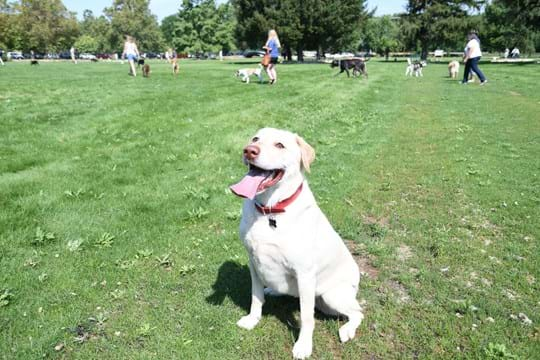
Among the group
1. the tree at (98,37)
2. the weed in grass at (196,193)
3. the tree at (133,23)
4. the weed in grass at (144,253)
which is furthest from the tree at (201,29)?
the weed in grass at (144,253)

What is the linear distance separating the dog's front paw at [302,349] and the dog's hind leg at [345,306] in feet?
1.17

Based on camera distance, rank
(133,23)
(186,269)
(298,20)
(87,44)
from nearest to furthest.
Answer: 1. (186,269)
2. (298,20)
3. (133,23)
4. (87,44)

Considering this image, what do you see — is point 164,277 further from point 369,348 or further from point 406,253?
point 406,253

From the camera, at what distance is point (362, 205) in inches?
264

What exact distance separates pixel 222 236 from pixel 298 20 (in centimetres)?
5146

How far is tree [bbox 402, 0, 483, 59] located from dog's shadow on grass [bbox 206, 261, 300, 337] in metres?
66.1

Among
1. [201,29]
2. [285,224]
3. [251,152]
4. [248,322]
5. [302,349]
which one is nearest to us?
[251,152]

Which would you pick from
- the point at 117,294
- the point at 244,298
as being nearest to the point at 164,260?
the point at 117,294

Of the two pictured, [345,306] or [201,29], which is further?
[201,29]

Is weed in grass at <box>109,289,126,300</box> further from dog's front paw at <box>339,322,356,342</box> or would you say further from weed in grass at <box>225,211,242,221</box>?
dog's front paw at <box>339,322,356,342</box>

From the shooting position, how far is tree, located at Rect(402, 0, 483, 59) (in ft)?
198

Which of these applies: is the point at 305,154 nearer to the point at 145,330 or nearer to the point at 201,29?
the point at 145,330

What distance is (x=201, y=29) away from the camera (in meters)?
100

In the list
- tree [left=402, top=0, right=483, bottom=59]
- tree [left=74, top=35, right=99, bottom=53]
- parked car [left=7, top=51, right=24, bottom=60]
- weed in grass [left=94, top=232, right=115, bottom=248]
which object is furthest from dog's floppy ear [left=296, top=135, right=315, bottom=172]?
tree [left=74, top=35, right=99, bottom=53]
